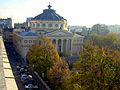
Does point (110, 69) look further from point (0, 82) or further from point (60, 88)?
point (0, 82)

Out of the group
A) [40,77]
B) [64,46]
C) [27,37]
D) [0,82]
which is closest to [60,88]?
[40,77]

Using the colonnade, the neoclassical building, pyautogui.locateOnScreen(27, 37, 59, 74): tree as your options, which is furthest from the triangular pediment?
pyautogui.locateOnScreen(27, 37, 59, 74): tree

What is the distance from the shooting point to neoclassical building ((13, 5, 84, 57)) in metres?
56.6

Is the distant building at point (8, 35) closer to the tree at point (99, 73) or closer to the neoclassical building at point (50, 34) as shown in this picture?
the neoclassical building at point (50, 34)

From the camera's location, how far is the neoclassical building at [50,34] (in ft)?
186

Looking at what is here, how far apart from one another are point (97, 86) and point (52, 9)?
5812cm

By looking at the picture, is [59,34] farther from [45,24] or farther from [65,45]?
[45,24]

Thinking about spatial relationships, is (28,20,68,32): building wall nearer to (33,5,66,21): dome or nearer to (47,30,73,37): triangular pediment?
(33,5,66,21): dome

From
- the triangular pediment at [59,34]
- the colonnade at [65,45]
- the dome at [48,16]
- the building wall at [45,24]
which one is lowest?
the colonnade at [65,45]

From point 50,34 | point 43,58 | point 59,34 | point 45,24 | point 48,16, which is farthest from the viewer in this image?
point 48,16

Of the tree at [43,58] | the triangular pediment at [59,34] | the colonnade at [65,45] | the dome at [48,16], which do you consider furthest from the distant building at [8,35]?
the tree at [43,58]

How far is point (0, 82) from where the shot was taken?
8.20 meters

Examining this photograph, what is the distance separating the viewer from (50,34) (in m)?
56.3

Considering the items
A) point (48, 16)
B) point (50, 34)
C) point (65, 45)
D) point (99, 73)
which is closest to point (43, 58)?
point (99, 73)
